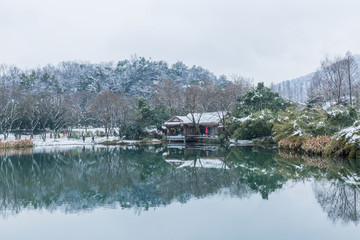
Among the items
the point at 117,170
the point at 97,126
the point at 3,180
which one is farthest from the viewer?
the point at 97,126

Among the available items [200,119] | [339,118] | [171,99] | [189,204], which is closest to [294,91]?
[171,99]

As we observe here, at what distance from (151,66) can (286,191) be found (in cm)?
6966

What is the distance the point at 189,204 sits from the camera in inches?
331

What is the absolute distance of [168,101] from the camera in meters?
45.6

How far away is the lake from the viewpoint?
635 cm

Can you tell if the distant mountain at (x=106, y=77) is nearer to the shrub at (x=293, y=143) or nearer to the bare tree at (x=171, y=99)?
the bare tree at (x=171, y=99)

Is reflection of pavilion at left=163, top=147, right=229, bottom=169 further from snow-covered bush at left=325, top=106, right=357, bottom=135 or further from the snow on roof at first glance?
the snow on roof

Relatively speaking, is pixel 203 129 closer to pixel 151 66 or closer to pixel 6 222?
pixel 6 222

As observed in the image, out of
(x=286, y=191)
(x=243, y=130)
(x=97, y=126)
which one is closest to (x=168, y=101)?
(x=97, y=126)

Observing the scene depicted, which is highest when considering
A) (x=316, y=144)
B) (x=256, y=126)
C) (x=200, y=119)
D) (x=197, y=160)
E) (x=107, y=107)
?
(x=107, y=107)

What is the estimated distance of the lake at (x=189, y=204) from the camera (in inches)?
250

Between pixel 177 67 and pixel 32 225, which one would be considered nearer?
pixel 32 225

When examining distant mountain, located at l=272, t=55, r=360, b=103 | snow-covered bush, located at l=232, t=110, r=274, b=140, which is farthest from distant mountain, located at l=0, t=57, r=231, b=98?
snow-covered bush, located at l=232, t=110, r=274, b=140

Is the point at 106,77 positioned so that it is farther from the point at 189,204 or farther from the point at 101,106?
the point at 189,204
